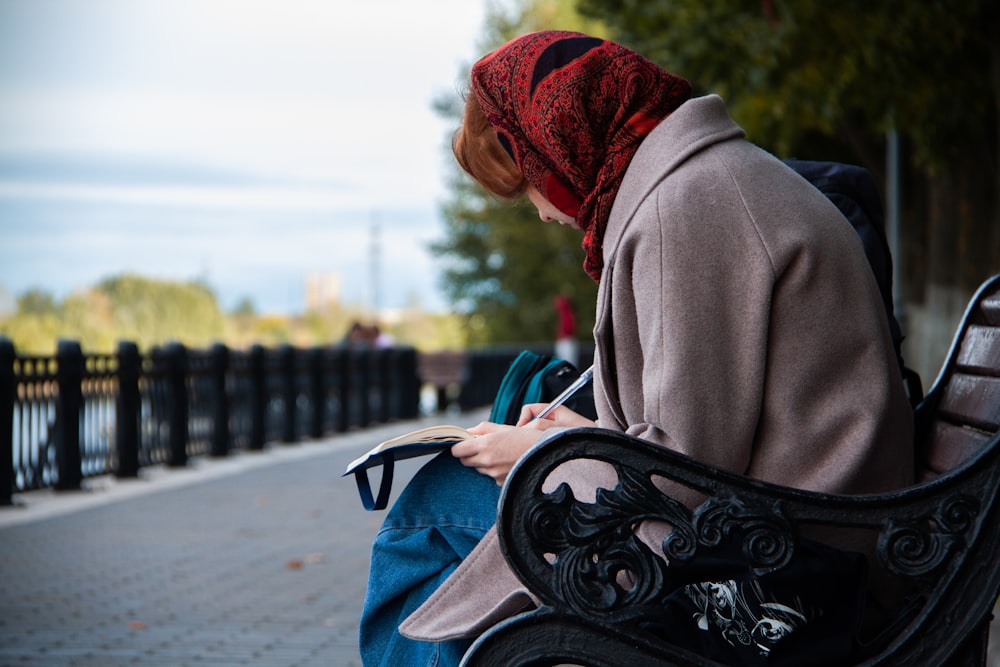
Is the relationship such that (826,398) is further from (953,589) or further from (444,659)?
(444,659)

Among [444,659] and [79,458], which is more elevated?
[444,659]

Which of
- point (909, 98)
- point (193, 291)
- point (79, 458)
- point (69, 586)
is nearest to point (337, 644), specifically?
point (69, 586)

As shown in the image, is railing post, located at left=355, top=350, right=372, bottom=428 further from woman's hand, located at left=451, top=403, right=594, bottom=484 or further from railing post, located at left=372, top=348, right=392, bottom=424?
woman's hand, located at left=451, top=403, right=594, bottom=484

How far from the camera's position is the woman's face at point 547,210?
2445mm

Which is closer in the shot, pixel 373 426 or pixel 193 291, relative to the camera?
pixel 373 426

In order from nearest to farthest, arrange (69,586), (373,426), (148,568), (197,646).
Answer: (197,646) < (69,586) < (148,568) < (373,426)

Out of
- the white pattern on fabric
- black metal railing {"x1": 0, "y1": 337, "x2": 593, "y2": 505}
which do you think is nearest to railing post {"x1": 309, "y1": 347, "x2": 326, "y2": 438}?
black metal railing {"x1": 0, "y1": 337, "x2": 593, "y2": 505}

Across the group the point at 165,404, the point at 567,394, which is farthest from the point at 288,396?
the point at 567,394

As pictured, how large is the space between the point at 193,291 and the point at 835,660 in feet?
123

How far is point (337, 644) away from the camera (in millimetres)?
5168

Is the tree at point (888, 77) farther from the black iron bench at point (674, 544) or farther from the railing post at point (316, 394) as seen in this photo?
the black iron bench at point (674, 544)

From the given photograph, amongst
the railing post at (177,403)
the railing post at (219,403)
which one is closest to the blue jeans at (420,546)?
the railing post at (177,403)

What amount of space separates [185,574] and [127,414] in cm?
503

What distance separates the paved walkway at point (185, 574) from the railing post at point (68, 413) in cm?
18
